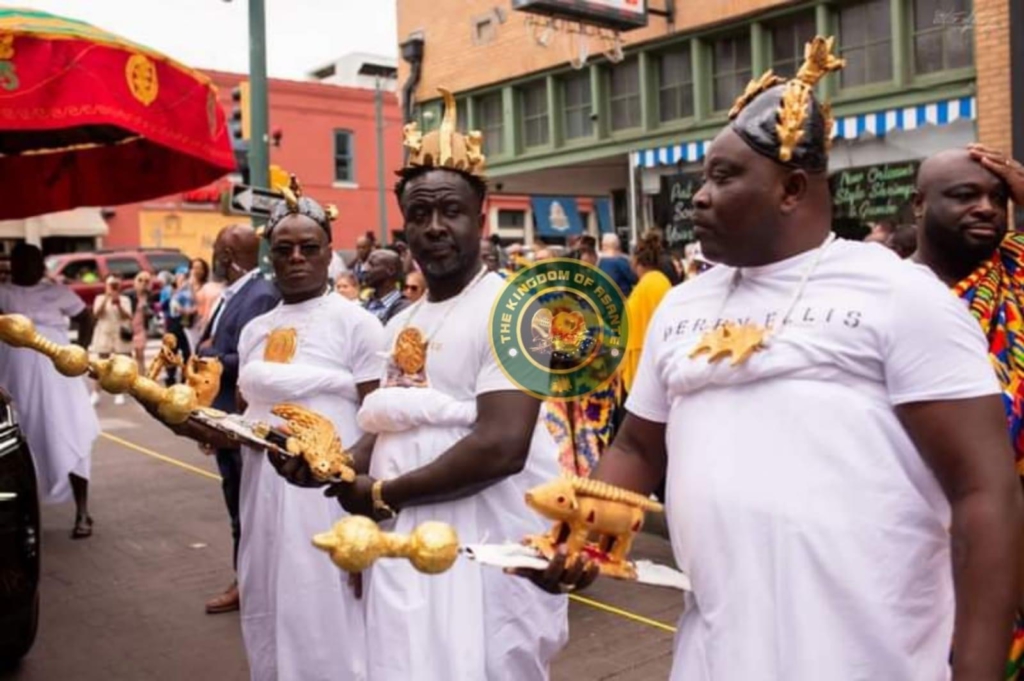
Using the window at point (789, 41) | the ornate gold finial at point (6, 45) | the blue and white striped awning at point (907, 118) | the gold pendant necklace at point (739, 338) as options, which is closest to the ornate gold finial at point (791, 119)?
the gold pendant necklace at point (739, 338)

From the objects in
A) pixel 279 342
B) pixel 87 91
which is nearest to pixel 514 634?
pixel 279 342

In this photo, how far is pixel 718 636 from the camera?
6.30ft

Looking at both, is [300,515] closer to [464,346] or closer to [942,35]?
[464,346]

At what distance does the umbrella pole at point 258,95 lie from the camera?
29.9 ft

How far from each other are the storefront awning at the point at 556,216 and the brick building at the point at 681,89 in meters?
0.05

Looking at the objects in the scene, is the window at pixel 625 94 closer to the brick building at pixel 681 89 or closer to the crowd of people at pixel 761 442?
the brick building at pixel 681 89

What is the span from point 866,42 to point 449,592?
34.1ft

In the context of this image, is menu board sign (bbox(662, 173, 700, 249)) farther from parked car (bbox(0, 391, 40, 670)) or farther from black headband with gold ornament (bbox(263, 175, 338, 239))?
parked car (bbox(0, 391, 40, 670))

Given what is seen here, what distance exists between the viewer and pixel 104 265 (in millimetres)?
24422

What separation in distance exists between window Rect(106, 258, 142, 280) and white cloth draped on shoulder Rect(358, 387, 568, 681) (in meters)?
23.7

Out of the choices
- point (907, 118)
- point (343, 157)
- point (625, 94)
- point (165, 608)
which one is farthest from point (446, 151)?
point (343, 157)

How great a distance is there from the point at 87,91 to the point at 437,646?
126 inches

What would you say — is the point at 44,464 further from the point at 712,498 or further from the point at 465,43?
the point at 465,43

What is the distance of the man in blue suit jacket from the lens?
511 centimetres
